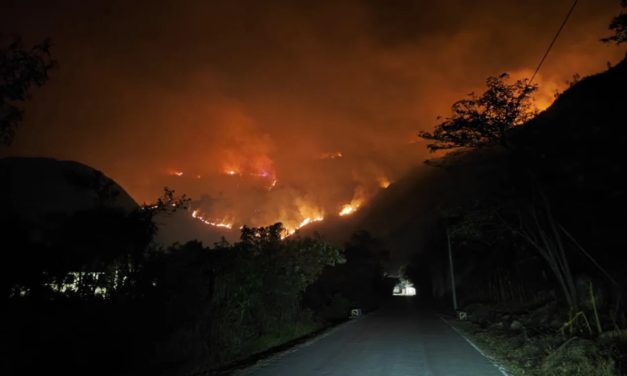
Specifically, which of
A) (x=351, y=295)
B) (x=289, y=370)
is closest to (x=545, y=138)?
(x=289, y=370)

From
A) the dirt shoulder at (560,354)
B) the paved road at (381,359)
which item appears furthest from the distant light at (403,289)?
the dirt shoulder at (560,354)

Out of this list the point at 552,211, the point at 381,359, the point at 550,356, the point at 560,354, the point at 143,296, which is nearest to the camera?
the point at 560,354

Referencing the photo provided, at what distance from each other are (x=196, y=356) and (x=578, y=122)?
30.0m

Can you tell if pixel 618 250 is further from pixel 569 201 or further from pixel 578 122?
pixel 578 122

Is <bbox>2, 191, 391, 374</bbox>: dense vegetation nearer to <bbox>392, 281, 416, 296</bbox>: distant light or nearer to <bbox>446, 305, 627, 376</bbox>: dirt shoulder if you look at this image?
<bbox>446, 305, 627, 376</bbox>: dirt shoulder

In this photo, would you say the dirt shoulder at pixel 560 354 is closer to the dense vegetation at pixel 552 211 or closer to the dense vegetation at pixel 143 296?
the dense vegetation at pixel 552 211

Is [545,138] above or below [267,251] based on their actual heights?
above

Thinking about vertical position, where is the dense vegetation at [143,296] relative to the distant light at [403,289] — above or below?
above

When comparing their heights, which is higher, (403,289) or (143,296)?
(143,296)

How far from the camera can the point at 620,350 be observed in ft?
30.3

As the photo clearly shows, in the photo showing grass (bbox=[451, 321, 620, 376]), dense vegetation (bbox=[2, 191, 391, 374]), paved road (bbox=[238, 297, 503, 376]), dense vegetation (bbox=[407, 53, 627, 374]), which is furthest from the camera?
dense vegetation (bbox=[407, 53, 627, 374])

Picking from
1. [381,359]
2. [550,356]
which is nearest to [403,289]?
[381,359]

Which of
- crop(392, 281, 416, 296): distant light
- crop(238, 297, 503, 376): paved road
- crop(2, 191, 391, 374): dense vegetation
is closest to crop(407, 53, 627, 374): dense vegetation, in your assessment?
crop(238, 297, 503, 376): paved road

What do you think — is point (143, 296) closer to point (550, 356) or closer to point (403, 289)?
point (550, 356)
